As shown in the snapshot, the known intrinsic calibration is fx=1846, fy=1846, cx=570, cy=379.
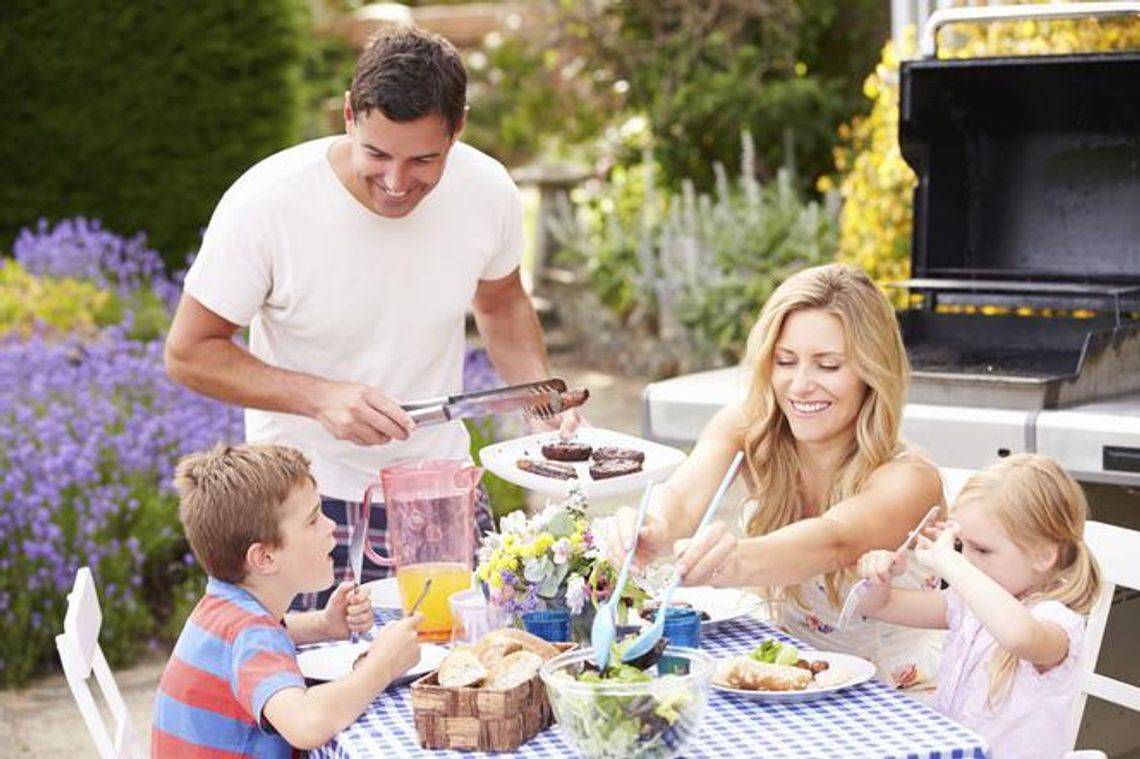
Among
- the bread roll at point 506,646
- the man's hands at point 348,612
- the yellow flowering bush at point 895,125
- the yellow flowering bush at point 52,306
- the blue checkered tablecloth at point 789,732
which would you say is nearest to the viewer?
the blue checkered tablecloth at point 789,732

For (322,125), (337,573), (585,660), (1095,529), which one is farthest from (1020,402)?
(322,125)

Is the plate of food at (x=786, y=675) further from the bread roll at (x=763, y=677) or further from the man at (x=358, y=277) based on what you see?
the man at (x=358, y=277)

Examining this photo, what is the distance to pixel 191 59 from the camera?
1041 cm

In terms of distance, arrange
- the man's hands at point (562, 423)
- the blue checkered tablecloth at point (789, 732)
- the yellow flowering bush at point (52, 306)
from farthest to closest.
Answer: the yellow flowering bush at point (52, 306) < the man's hands at point (562, 423) < the blue checkered tablecloth at point (789, 732)

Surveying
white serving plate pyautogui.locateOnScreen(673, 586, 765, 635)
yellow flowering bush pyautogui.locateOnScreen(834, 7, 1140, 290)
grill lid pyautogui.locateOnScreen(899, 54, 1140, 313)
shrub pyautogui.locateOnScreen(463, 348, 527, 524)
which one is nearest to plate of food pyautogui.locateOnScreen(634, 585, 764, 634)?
white serving plate pyautogui.locateOnScreen(673, 586, 765, 635)

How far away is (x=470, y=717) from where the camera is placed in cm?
246

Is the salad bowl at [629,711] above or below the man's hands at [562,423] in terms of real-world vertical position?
below

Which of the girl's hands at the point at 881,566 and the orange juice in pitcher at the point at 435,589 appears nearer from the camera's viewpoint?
the girl's hands at the point at 881,566

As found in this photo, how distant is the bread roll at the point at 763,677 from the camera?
2658mm

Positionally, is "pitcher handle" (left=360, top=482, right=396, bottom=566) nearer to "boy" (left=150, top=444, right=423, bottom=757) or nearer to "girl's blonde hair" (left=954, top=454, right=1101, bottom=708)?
"boy" (left=150, top=444, right=423, bottom=757)

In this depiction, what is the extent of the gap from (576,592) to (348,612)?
0.41m

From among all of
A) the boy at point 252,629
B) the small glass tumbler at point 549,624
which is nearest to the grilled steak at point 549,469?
the small glass tumbler at point 549,624

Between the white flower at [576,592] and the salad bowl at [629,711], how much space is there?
401 mm

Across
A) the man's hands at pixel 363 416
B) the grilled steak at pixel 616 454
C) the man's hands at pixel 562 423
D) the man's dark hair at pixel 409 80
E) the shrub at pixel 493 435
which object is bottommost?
the shrub at pixel 493 435
